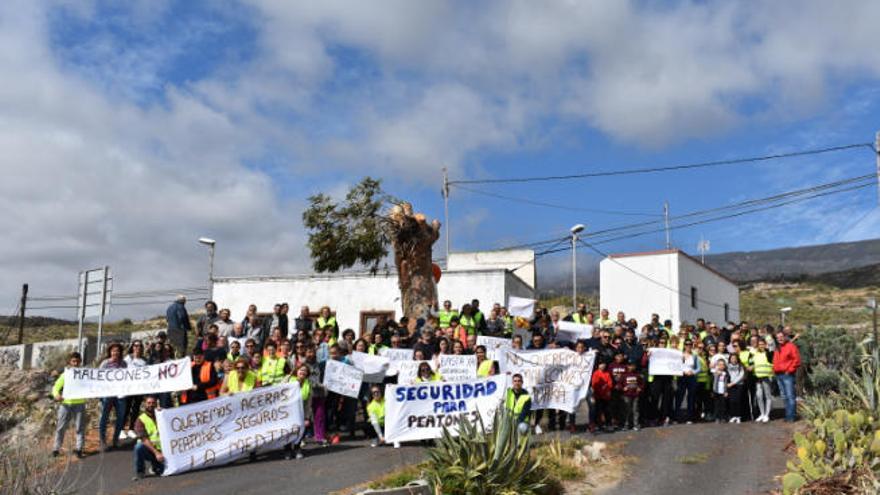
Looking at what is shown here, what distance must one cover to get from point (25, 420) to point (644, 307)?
90.2 feet

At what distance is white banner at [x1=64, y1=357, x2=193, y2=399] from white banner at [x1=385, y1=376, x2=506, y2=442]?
3863mm

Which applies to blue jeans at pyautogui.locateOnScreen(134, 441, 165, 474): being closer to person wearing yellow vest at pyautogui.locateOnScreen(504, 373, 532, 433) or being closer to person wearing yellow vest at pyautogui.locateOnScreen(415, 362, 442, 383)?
person wearing yellow vest at pyautogui.locateOnScreen(415, 362, 442, 383)

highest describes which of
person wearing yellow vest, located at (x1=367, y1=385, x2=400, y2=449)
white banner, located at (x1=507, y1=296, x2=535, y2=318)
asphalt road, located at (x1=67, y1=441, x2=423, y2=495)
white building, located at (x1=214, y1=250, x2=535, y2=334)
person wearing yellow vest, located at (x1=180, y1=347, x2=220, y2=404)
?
white building, located at (x1=214, y1=250, x2=535, y2=334)

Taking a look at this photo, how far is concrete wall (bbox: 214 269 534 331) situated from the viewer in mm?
28828

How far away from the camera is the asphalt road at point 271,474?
37.0 ft

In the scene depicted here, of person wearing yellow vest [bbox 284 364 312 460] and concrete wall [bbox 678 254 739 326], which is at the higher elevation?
concrete wall [bbox 678 254 739 326]

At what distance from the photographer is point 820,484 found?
9.66 metres

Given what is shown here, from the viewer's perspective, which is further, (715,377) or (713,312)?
(713,312)

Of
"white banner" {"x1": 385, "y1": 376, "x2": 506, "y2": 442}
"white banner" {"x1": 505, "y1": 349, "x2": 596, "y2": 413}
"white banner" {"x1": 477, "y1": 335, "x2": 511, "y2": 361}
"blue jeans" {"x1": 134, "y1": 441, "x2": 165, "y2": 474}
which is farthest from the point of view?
"white banner" {"x1": 477, "y1": 335, "x2": 511, "y2": 361}

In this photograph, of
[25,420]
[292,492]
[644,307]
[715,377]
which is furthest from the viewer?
[644,307]

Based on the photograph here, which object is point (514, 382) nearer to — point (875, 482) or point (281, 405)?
point (281, 405)

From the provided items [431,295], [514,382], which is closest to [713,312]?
[431,295]

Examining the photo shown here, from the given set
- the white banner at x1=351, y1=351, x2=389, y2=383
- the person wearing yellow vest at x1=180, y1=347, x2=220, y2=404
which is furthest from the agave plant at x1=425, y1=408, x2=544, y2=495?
the person wearing yellow vest at x1=180, y1=347, x2=220, y2=404

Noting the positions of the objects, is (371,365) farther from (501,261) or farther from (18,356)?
(501,261)
